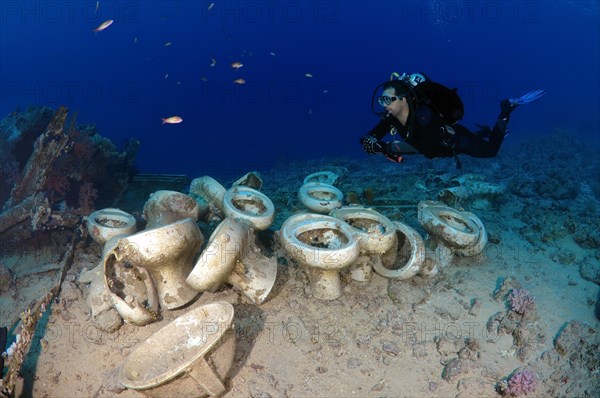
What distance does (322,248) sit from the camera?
15.1 feet

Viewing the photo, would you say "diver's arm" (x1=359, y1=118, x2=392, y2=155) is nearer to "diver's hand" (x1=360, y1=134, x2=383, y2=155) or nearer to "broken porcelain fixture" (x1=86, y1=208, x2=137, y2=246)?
"diver's hand" (x1=360, y1=134, x2=383, y2=155)

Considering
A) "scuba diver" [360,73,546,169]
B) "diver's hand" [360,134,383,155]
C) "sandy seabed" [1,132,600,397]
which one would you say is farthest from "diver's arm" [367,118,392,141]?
"sandy seabed" [1,132,600,397]

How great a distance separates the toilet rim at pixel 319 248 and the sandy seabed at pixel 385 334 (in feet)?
2.59

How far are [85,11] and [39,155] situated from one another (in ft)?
323

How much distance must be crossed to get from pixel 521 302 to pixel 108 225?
6.16 meters

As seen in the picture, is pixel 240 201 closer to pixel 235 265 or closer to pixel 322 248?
pixel 235 265

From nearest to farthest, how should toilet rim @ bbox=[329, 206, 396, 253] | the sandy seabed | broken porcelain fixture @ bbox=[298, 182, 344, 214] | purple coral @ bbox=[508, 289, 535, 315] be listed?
the sandy seabed, purple coral @ bbox=[508, 289, 535, 315], toilet rim @ bbox=[329, 206, 396, 253], broken porcelain fixture @ bbox=[298, 182, 344, 214]

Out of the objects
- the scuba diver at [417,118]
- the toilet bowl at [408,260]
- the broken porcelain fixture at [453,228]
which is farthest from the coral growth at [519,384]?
the scuba diver at [417,118]

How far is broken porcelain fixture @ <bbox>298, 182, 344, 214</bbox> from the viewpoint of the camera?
609 cm

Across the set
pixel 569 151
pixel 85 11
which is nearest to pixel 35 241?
pixel 569 151

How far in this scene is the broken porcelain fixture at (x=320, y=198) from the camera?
6090mm

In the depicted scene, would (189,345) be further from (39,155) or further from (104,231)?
(39,155)

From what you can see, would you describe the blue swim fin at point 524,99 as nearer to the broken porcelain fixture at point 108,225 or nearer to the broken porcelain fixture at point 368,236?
the broken porcelain fixture at point 368,236

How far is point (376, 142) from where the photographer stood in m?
6.21
